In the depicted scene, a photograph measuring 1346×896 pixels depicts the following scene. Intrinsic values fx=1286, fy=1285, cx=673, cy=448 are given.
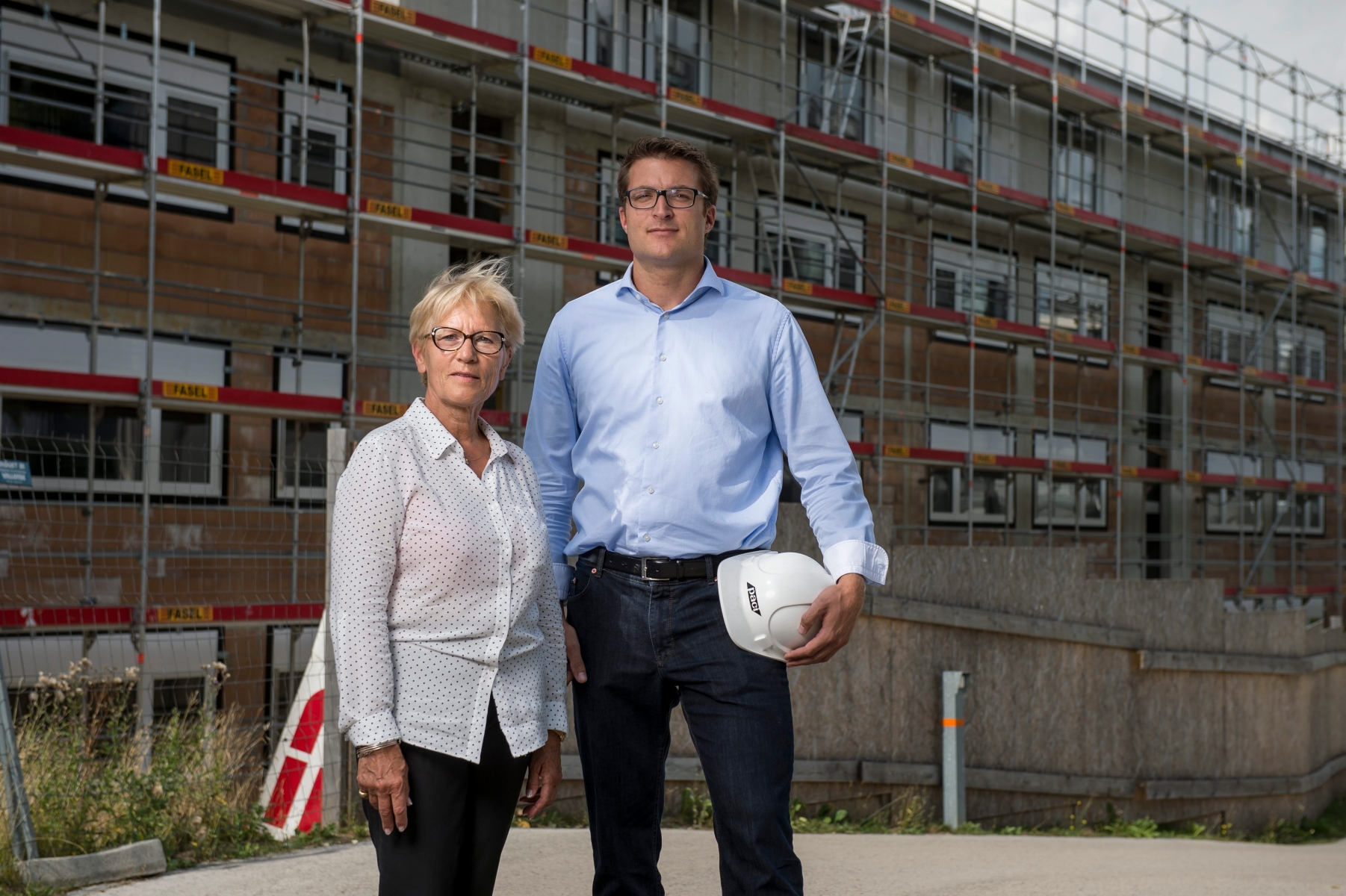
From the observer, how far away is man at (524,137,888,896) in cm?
285

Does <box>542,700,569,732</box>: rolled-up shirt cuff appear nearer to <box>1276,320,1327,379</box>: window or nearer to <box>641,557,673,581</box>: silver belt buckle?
<box>641,557,673,581</box>: silver belt buckle

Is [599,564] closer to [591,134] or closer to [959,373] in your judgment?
[591,134]

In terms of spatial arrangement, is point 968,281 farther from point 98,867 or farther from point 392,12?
point 98,867

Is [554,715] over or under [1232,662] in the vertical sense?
over

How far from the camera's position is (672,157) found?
2.99 meters

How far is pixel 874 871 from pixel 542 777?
308cm

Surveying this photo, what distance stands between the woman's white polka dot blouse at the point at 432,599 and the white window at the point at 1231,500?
21.5 m

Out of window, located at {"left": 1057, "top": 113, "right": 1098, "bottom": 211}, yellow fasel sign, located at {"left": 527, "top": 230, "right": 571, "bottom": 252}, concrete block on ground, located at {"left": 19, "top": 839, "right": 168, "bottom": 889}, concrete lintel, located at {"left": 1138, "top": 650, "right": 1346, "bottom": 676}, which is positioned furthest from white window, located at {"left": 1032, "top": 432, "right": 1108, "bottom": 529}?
concrete block on ground, located at {"left": 19, "top": 839, "right": 168, "bottom": 889}

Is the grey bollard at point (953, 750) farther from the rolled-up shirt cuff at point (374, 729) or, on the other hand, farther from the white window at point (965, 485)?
the white window at point (965, 485)

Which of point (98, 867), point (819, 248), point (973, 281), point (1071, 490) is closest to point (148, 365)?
point (98, 867)

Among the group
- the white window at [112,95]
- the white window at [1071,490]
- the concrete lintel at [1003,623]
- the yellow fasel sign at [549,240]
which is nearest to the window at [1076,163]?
the white window at [1071,490]

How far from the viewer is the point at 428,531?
2615 mm

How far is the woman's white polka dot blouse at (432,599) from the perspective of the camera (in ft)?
8.33

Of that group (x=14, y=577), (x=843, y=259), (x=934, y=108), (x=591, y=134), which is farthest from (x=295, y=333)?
(x=934, y=108)
